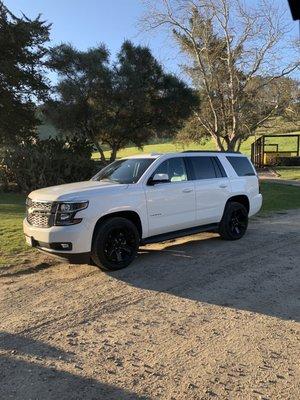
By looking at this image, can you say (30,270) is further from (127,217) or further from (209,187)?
(209,187)

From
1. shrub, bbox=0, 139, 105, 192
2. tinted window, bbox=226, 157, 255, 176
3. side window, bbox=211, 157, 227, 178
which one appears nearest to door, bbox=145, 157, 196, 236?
side window, bbox=211, 157, 227, 178

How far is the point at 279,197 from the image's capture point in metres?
17.2

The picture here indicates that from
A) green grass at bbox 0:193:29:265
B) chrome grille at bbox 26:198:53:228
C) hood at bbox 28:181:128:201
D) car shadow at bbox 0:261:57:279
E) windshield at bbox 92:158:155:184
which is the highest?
windshield at bbox 92:158:155:184

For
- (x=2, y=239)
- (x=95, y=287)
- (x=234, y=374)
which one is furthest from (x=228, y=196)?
(x=234, y=374)

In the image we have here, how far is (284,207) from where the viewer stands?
1491 cm

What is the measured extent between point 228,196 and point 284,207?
6263mm

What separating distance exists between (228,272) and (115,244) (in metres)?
1.73

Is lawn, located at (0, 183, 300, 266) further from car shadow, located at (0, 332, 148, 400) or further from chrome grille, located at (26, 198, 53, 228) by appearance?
car shadow, located at (0, 332, 148, 400)

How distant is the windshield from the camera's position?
7.93 meters

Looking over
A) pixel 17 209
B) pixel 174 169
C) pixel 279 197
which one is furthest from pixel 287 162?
pixel 174 169

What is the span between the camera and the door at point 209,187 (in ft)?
28.4

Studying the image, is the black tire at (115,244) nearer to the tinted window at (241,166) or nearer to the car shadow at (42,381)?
the car shadow at (42,381)

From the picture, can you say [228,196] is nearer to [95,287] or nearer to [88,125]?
[95,287]

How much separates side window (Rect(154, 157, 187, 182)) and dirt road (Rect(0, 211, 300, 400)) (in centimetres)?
142
